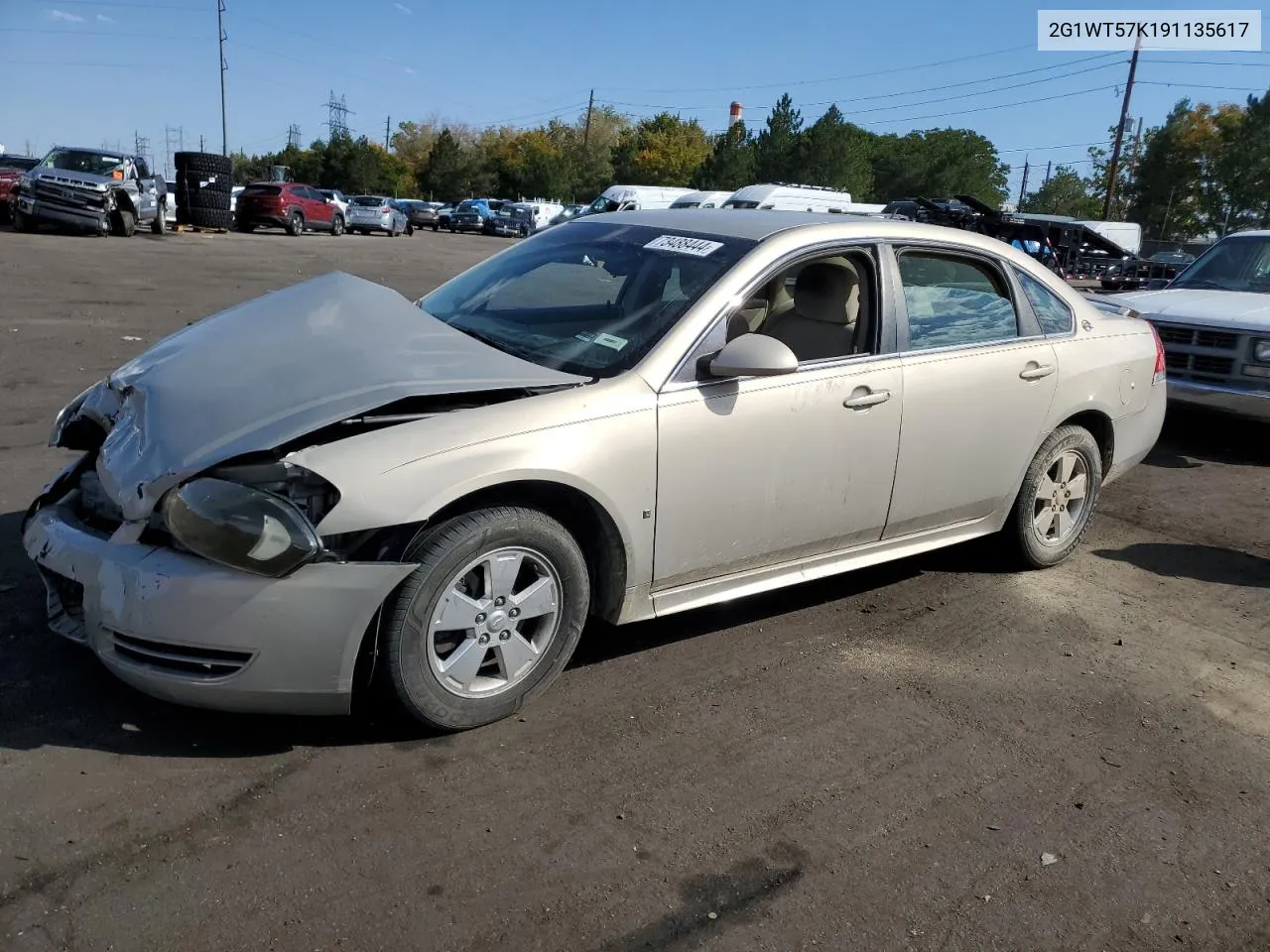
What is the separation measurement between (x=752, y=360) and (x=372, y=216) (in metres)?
38.9

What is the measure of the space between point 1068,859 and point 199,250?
2131 cm

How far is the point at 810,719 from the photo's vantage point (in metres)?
3.51

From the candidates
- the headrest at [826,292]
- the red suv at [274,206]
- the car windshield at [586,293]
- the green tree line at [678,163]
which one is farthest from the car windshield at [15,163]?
the green tree line at [678,163]

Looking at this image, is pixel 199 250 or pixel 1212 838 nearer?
pixel 1212 838

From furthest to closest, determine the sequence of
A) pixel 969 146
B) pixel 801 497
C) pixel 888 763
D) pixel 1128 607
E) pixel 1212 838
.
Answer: pixel 969 146 → pixel 1128 607 → pixel 801 497 → pixel 888 763 → pixel 1212 838

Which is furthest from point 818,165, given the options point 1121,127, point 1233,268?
point 1233,268

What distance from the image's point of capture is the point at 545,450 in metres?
3.17

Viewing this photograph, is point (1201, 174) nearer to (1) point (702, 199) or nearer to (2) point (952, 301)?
(1) point (702, 199)

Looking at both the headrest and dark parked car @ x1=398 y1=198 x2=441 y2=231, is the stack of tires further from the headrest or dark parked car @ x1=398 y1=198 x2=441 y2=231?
the headrest

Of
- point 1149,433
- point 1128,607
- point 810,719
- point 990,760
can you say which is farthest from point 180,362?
point 1149,433

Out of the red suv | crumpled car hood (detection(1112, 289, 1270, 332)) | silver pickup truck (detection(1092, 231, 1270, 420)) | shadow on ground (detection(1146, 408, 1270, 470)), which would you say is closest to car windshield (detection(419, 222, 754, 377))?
silver pickup truck (detection(1092, 231, 1270, 420))

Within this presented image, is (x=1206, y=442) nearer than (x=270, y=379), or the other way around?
(x=270, y=379)

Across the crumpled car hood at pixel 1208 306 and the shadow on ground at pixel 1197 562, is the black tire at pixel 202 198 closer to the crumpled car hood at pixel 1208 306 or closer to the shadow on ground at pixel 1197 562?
the crumpled car hood at pixel 1208 306

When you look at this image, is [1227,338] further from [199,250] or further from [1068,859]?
[199,250]
